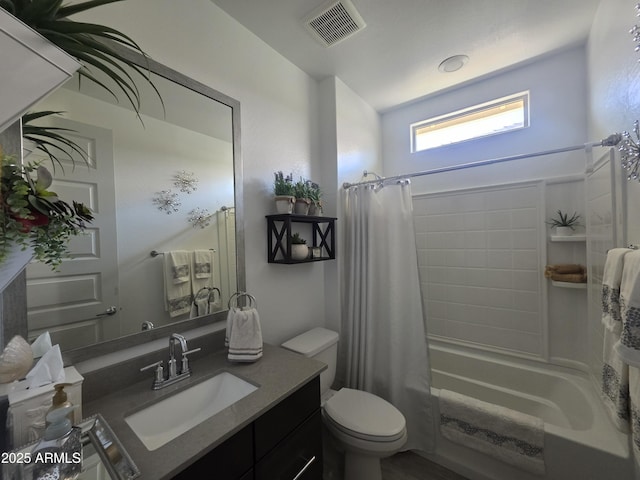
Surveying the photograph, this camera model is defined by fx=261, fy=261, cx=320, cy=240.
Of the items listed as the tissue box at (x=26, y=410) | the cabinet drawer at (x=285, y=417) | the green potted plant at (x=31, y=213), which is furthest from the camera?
the cabinet drawer at (x=285, y=417)

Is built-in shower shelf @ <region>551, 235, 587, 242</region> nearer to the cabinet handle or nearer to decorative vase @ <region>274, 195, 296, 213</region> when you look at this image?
decorative vase @ <region>274, 195, 296, 213</region>

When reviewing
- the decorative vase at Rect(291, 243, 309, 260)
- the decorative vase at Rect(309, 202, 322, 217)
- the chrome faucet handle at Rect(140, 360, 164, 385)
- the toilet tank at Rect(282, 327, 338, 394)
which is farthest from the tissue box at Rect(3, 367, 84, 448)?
the decorative vase at Rect(309, 202, 322, 217)

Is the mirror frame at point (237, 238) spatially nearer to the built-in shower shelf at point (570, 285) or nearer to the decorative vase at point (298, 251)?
the decorative vase at point (298, 251)

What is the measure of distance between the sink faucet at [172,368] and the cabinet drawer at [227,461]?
422 millimetres

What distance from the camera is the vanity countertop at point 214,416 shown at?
27.8 inches

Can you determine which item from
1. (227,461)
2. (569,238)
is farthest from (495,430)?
(227,461)

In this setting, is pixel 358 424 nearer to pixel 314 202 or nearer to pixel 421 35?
pixel 314 202

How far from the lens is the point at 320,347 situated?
163 cm

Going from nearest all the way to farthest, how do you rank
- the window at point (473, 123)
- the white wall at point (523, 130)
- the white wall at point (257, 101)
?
the white wall at point (257, 101) < the white wall at point (523, 130) < the window at point (473, 123)

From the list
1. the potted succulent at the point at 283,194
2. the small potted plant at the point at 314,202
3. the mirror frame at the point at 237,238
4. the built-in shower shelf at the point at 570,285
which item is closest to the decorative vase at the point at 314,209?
the small potted plant at the point at 314,202

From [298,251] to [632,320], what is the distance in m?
1.45

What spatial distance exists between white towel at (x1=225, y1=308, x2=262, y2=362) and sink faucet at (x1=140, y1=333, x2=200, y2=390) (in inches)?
7.6

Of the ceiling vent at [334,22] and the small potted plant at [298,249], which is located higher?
the ceiling vent at [334,22]

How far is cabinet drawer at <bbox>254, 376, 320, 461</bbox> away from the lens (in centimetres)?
92
